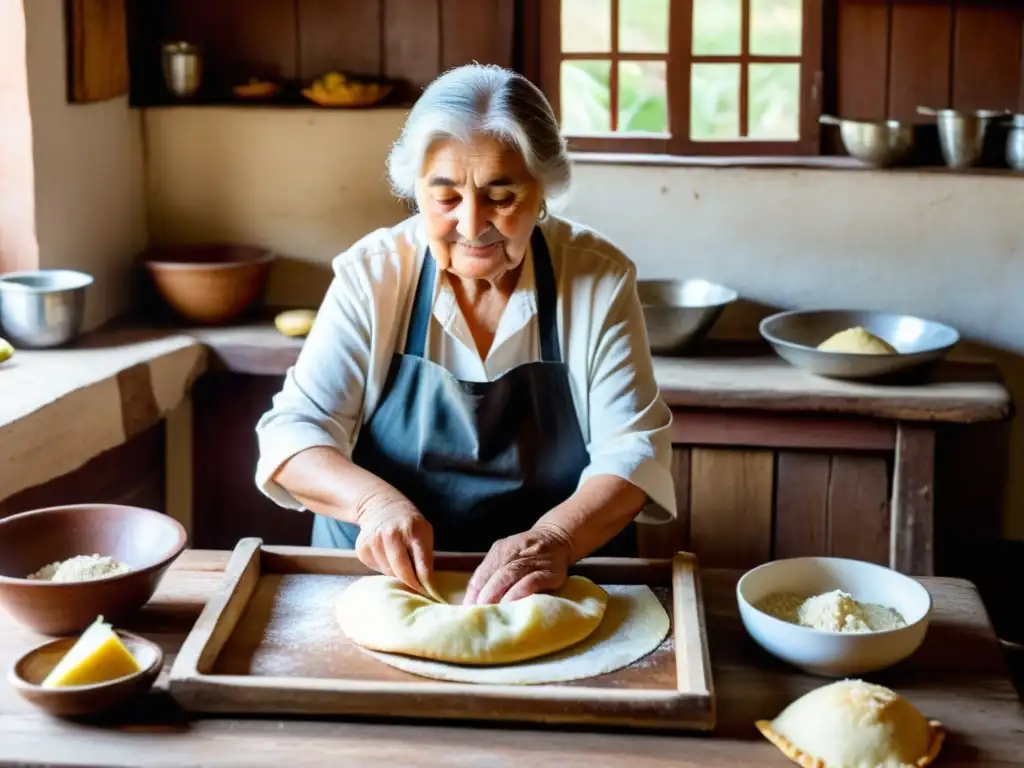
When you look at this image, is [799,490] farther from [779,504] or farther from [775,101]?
[775,101]

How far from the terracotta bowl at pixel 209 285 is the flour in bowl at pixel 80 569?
5.57ft

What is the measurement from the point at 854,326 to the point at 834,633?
1.95 m

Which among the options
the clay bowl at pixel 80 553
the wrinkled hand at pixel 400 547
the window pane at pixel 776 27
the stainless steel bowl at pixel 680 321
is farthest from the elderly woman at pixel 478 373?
the window pane at pixel 776 27

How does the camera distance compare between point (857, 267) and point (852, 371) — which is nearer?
point (852, 371)

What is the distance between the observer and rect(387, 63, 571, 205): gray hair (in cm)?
208

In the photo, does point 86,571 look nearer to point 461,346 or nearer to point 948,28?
point 461,346

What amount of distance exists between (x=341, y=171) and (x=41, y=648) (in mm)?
2282

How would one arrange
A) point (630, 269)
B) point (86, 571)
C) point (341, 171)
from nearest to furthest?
point (86, 571)
point (630, 269)
point (341, 171)

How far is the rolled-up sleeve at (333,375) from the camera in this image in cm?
224

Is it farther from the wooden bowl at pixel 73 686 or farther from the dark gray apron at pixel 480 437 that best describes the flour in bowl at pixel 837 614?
the wooden bowl at pixel 73 686

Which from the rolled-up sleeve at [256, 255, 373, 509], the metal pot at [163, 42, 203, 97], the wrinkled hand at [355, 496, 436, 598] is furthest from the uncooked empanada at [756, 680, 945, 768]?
the metal pot at [163, 42, 203, 97]

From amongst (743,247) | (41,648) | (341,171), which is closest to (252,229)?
(341,171)

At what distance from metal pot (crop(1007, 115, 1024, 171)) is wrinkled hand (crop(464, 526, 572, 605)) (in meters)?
2.06

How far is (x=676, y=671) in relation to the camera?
66.7 inches
